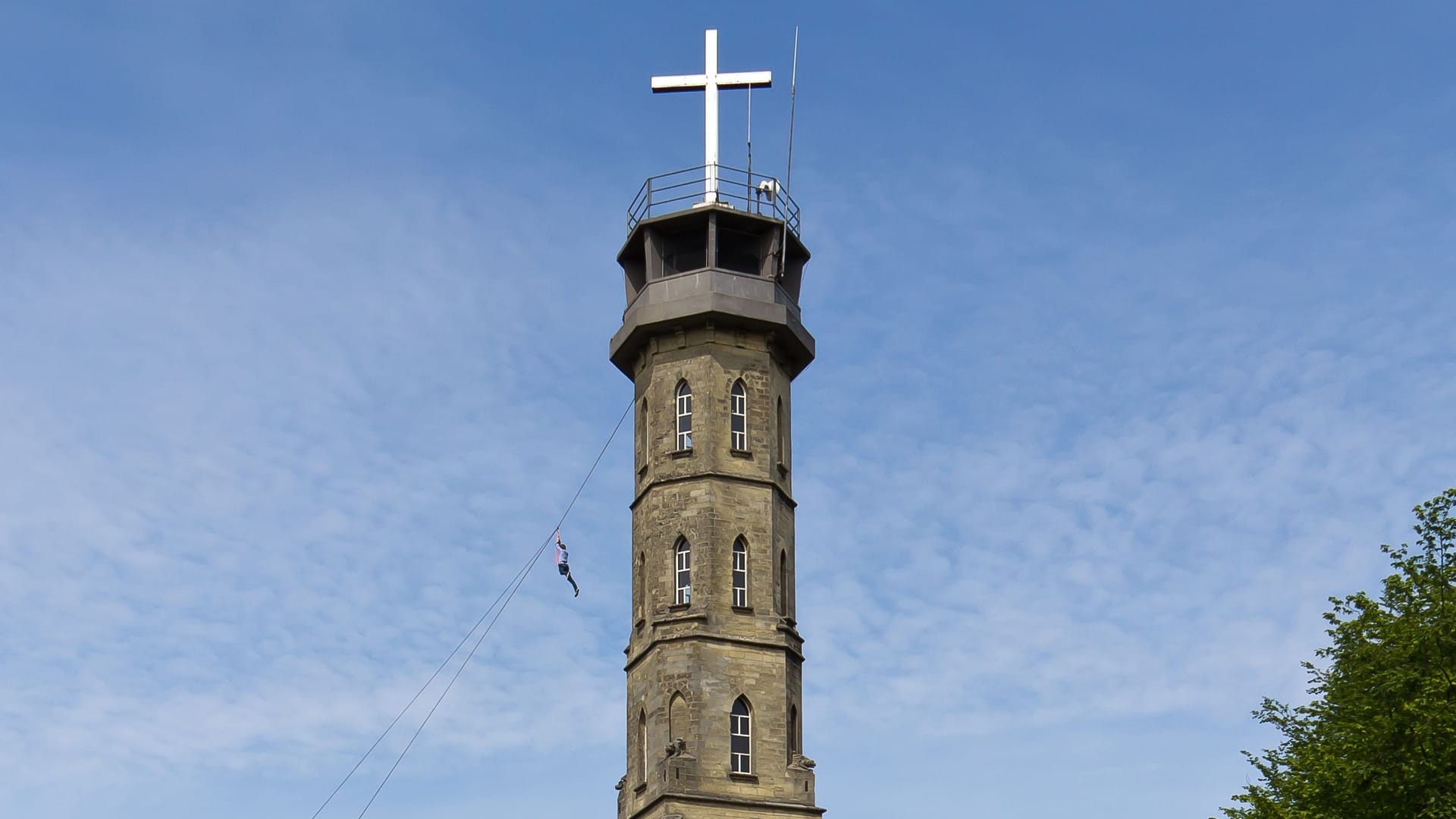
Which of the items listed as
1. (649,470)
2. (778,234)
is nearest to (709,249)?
(778,234)

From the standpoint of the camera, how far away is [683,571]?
5931cm

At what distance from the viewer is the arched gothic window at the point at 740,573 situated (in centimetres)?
5909

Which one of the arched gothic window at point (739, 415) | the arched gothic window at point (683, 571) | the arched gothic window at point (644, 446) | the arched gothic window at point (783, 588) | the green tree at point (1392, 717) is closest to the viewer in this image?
the green tree at point (1392, 717)

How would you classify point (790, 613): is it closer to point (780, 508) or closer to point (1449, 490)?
point (780, 508)

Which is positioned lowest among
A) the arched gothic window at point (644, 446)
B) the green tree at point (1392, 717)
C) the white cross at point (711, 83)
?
the green tree at point (1392, 717)

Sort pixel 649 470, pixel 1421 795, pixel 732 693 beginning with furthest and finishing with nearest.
Result: 1. pixel 649 470
2. pixel 732 693
3. pixel 1421 795

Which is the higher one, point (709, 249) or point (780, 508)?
point (709, 249)

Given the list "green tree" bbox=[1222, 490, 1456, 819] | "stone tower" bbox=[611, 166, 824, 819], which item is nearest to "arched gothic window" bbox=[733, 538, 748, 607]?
"stone tower" bbox=[611, 166, 824, 819]

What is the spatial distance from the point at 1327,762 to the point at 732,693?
18.7 m

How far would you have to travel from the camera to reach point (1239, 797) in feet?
163

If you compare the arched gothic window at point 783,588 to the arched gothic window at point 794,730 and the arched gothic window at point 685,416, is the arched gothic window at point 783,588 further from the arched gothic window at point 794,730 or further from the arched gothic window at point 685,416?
the arched gothic window at point 685,416

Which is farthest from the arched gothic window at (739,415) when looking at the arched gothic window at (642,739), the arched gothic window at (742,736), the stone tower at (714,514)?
the arched gothic window at (642,739)

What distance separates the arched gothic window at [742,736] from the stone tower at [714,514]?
0.14ft

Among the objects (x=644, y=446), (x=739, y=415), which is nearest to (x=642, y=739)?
(x=644, y=446)
